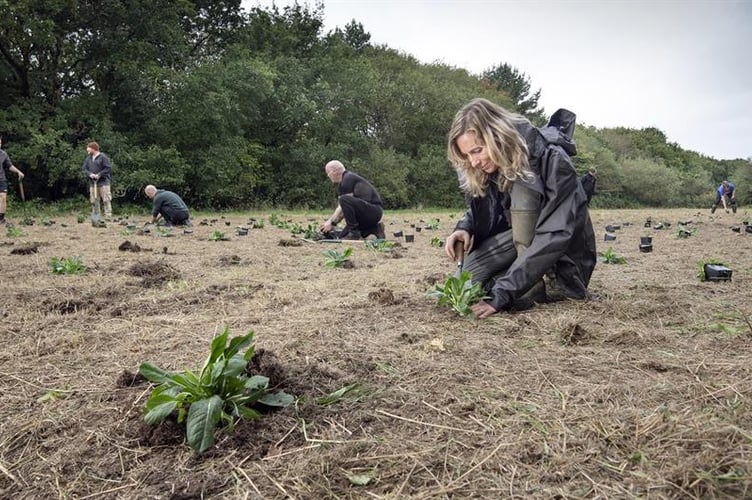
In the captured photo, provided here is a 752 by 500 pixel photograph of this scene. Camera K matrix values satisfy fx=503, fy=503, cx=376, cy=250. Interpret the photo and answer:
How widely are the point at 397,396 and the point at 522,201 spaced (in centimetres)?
188

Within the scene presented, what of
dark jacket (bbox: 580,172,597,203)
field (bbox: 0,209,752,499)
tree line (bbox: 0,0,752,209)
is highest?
tree line (bbox: 0,0,752,209)

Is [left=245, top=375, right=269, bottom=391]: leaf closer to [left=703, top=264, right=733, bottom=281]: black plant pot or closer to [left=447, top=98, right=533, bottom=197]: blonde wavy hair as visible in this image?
[left=447, top=98, right=533, bottom=197]: blonde wavy hair

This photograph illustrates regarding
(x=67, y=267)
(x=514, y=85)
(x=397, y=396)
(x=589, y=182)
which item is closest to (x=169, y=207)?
(x=67, y=267)

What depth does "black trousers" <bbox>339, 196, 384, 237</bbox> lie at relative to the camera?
367 inches

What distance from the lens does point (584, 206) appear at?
3666 millimetres

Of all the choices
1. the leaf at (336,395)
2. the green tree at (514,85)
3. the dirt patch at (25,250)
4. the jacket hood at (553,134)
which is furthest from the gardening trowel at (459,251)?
the green tree at (514,85)

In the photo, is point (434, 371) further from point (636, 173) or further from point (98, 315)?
point (636, 173)

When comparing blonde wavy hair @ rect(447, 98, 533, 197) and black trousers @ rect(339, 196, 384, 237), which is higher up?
blonde wavy hair @ rect(447, 98, 533, 197)

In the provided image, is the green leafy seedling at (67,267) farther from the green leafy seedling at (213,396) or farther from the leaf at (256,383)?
the leaf at (256,383)

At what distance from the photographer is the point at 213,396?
1936mm

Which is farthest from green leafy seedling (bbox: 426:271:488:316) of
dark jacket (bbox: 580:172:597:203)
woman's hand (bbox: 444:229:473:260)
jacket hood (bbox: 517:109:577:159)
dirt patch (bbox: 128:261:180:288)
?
dirt patch (bbox: 128:261:180:288)

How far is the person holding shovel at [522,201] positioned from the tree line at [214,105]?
1890 cm

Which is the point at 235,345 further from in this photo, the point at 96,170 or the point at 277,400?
the point at 96,170

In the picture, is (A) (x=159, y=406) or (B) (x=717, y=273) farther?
(B) (x=717, y=273)
